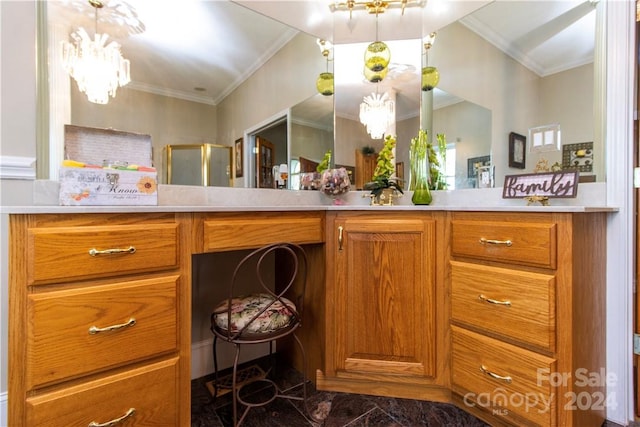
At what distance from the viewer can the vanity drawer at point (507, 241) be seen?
3.43ft

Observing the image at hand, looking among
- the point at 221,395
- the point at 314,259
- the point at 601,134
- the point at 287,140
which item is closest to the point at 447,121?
the point at 601,134

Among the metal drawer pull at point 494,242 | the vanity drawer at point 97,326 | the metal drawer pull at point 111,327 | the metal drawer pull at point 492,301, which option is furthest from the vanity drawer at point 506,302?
the metal drawer pull at point 111,327

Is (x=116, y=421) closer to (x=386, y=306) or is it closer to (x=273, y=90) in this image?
(x=386, y=306)

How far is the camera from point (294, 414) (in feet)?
4.32

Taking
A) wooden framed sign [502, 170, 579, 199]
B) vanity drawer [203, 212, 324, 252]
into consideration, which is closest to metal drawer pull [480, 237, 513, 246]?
wooden framed sign [502, 170, 579, 199]

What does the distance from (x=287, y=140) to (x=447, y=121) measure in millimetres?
1020

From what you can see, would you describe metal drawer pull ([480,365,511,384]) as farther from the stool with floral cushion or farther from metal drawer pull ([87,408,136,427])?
metal drawer pull ([87,408,136,427])

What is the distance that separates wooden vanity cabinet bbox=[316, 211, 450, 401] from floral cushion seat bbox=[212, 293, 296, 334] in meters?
0.27

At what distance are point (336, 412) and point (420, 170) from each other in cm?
134

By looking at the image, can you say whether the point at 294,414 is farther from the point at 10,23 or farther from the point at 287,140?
the point at 10,23

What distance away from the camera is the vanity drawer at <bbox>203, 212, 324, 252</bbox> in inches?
45.6

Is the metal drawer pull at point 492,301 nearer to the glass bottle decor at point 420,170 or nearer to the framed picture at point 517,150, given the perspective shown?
the glass bottle decor at point 420,170

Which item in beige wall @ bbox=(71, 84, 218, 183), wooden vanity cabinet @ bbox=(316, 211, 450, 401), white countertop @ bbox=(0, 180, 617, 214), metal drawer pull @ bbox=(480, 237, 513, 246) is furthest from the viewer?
wooden vanity cabinet @ bbox=(316, 211, 450, 401)

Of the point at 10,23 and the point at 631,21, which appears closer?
the point at 10,23
